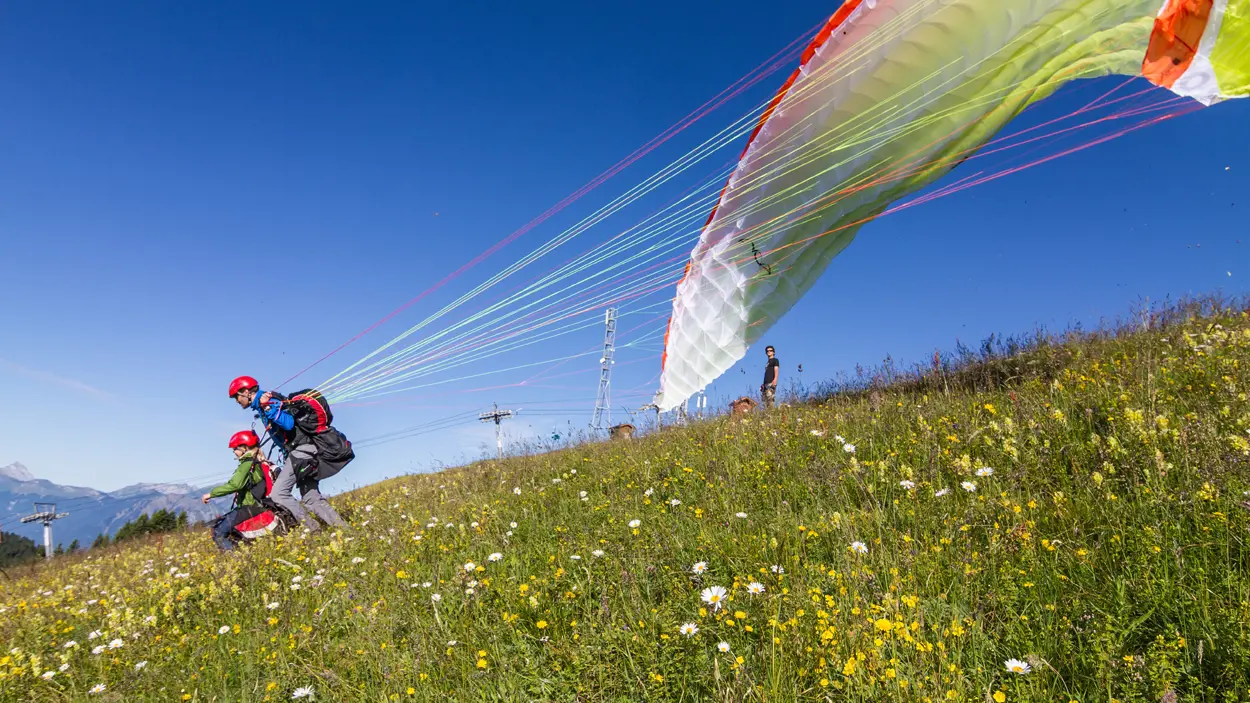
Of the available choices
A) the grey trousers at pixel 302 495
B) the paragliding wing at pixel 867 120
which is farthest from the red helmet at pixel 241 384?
the paragliding wing at pixel 867 120

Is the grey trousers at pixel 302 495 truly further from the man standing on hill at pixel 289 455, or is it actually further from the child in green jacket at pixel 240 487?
the child in green jacket at pixel 240 487

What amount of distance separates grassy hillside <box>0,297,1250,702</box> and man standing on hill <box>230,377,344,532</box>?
6.19 ft

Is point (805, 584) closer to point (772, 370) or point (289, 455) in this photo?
point (289, 455)

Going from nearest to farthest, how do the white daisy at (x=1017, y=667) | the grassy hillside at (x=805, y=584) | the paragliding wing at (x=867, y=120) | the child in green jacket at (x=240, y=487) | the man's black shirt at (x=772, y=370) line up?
the white daisy at (x=1017, y=667), the grassy hillside at (x=805, y=584), the paragliding wing at (x=867, y=120), the child in green jacket at (x=240, y=487), the man's black shirt at (x=772, y=370)

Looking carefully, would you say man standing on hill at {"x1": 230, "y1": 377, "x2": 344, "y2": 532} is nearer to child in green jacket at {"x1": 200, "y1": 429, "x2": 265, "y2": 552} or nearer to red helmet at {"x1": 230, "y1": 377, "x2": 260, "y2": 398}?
red helmet at {"x1": 230, "y1": 377, "x2": 260, "y2": 398}

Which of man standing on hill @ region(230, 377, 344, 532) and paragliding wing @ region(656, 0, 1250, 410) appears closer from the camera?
paragliding wing @ region(656, 0, 1250, 410)

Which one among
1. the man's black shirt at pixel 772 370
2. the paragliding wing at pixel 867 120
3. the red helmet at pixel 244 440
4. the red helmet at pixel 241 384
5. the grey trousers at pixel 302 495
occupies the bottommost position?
the grey trousers at pixel 302 495

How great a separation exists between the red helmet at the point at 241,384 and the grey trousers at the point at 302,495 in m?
1.09

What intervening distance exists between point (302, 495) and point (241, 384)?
1.69m

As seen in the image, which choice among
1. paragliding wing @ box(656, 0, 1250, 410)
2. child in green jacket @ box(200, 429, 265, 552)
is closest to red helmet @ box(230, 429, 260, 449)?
child in green jacket @ box(200, 429, 265, 552)

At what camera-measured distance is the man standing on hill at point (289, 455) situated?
24.6 feet

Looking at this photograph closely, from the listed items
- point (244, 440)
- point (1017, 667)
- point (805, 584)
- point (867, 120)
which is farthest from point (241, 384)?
point (1017, 667)

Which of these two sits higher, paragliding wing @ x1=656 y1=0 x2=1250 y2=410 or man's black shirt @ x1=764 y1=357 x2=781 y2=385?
paragliding wing @ x1=656 y1=0 x2=1250 y2=410

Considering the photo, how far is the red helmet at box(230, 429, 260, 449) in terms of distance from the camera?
857cm
